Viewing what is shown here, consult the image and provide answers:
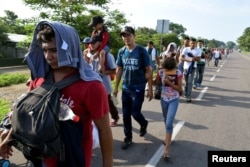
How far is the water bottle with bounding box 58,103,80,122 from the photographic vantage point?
1.91 metres

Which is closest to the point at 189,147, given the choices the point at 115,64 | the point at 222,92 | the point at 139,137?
the point at 139,137

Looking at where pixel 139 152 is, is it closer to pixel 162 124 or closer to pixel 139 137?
pixel 139 137

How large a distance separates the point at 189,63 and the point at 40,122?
8.42 meters

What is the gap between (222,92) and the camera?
11.8 meters

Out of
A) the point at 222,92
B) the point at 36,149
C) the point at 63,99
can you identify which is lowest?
the point at 222,92

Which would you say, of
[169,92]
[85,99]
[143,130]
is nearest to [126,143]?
[143,130]

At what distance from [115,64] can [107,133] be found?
139 inches

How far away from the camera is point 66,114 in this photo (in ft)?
6.29

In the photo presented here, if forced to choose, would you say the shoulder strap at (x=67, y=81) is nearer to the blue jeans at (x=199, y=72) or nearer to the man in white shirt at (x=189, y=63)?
the man in white shirt at (x=189, y=63)

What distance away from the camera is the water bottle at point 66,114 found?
1.91 meters

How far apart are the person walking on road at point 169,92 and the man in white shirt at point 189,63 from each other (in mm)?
4393

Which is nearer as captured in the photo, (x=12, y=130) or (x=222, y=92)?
(x=12, y=130)

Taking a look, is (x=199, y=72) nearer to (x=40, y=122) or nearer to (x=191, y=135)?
(x=191, y=135)

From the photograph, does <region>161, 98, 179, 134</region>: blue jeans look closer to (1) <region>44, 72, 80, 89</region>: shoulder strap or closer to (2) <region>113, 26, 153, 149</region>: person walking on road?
(2) <region>113, 26, 153, 149</region>: person walking on road
